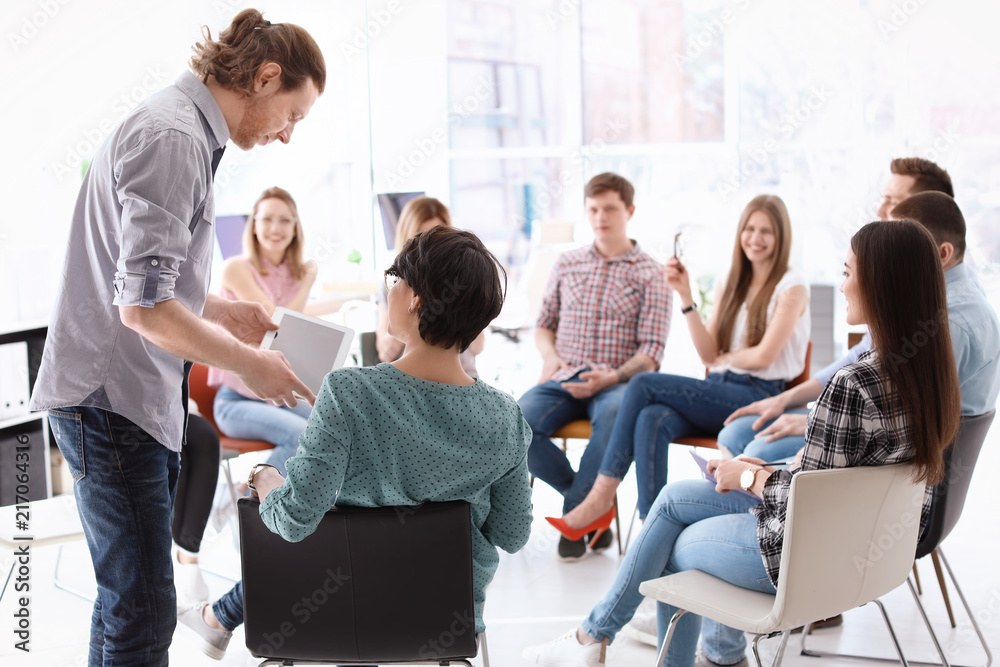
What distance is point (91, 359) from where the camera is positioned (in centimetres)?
149

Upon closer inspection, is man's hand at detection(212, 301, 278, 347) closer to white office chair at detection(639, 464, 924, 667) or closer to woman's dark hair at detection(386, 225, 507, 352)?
woman's dark hair at detection(386, 225, 507, 352)

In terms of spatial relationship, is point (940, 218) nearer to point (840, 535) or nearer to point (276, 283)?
point (840, 535)

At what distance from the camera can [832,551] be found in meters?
1.61

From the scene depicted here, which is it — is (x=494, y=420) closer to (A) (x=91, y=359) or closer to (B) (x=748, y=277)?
(A) (x=91, y=359)

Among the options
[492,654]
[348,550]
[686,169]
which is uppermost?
[686,169]

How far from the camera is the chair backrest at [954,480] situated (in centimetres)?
190

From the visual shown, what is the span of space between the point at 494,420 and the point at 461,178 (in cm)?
683

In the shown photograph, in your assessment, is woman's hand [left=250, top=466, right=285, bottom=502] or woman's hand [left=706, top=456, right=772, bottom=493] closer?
woman's hand [left=250, top=466, right=285, bottom=502]

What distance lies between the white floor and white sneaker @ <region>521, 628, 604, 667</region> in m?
0.11

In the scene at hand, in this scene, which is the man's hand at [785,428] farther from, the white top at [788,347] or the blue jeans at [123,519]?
the blue jeans at [123,519]

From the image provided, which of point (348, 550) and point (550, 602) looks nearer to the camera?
point (348, 550)

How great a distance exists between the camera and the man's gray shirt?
1383 mm

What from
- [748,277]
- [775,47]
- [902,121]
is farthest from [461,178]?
[748,277]

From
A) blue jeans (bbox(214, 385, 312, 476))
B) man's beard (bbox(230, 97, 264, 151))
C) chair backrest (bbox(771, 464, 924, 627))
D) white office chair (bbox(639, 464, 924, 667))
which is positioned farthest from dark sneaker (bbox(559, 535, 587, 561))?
man's beard (bbox(230, 97, 264, 151))
